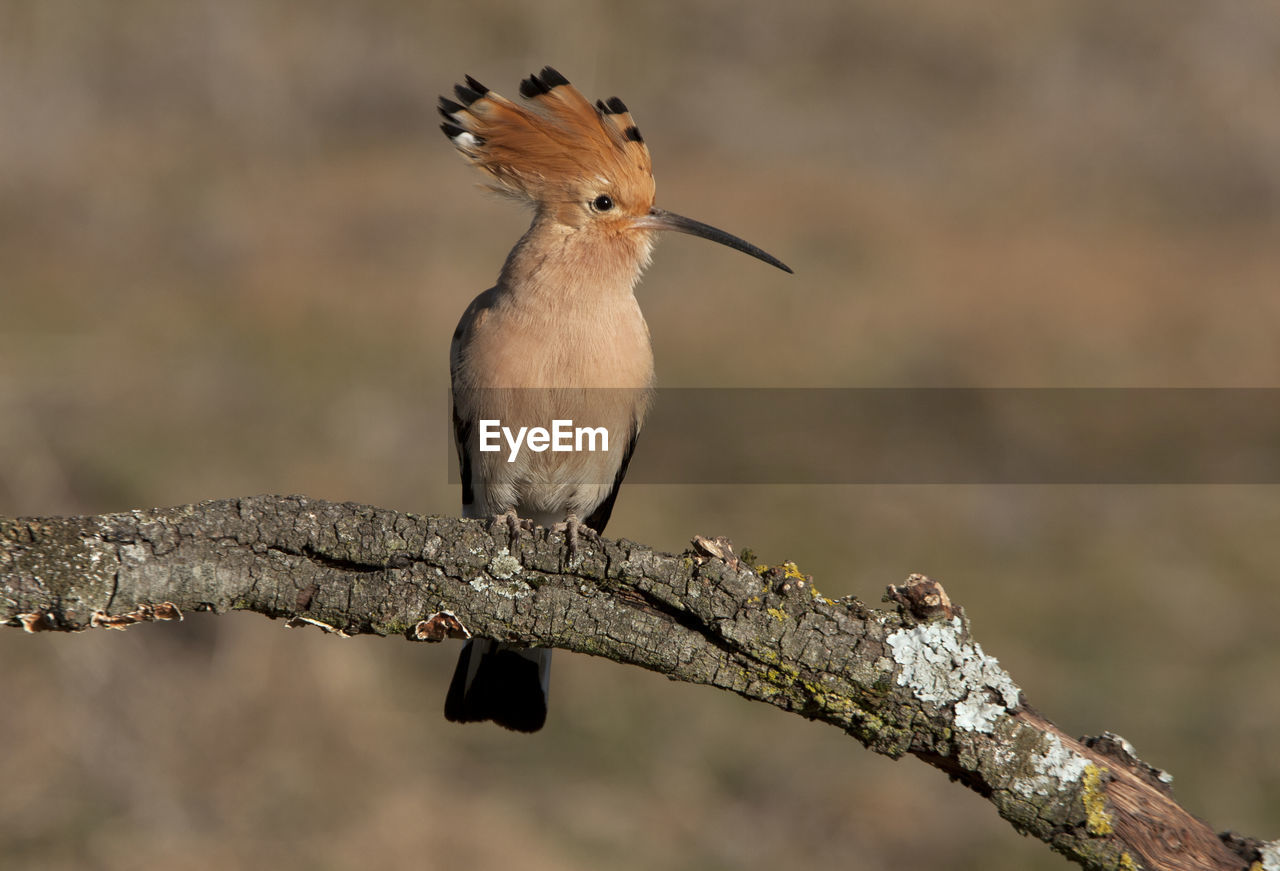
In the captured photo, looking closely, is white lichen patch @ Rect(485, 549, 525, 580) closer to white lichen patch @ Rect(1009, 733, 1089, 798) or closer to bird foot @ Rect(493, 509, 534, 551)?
bird foot @ Rect(493, 509, 534, 551)

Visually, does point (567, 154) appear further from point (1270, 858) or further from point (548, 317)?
point (1270, 858)

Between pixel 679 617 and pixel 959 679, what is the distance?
1.74 feet

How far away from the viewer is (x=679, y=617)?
7.95 ft

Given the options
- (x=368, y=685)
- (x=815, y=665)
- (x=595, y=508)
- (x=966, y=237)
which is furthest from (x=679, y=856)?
(x=966, y=237)

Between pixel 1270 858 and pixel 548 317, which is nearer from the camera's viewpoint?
pixel 1270 858

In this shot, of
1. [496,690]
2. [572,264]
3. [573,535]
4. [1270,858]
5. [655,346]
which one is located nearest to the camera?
[1270,858]

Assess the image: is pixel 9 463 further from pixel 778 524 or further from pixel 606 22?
pixel 606 22

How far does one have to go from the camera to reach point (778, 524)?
26.3 feet

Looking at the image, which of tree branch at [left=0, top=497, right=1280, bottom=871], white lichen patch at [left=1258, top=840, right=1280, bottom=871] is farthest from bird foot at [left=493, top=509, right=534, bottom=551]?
white lichen patch at [left=1258, top=840, right=1280, bottom=871]

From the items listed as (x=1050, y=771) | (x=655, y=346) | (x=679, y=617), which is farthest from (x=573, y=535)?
→ (x=655, y=346)

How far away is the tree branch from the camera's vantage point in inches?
90.3

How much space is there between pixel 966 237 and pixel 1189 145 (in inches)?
135

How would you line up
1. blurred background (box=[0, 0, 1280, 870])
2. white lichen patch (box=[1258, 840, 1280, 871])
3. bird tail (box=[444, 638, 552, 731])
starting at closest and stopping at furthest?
white lichen patch (box=[1258, 840, 1280, 871])
bird tail (box=[444, 638, 552, 731])
blurred background (box=[0, 0, 1280, 870])

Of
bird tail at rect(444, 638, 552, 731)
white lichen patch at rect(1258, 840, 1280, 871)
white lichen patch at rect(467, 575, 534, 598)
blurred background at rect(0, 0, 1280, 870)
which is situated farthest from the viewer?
blurred background at rect(0, 0, 1280, 870)
